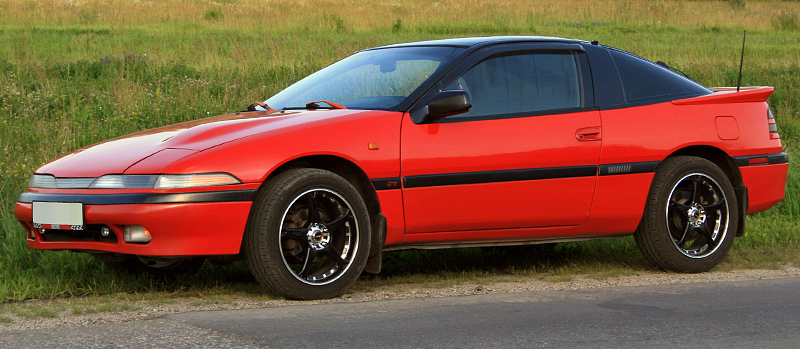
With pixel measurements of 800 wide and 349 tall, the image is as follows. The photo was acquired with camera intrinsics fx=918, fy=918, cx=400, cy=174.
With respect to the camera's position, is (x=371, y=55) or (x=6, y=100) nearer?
(x=371, y=55)

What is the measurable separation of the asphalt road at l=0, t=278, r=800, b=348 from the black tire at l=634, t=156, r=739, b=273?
746mm

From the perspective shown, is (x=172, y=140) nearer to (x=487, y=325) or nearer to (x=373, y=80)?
(x=373, y=80)

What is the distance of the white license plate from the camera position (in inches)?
185

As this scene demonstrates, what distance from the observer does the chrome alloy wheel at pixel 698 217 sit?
239 inches

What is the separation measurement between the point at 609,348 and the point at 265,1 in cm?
2895

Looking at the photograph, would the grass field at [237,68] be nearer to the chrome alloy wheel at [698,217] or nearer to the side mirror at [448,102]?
the chrome alloy wheel at [698,217]

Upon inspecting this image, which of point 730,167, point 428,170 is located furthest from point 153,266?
point 730,167

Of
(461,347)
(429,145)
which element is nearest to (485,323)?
(461,347)

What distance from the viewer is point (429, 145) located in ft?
17.0

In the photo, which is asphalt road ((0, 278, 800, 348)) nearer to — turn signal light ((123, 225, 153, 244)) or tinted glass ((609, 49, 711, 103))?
turn signal light ((123, 225, 153, 244))

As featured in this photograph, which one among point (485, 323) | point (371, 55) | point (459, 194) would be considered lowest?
point (485, 323)

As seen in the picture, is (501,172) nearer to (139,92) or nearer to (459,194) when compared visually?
(459,194)

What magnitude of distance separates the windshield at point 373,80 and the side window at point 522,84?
222 millimetres

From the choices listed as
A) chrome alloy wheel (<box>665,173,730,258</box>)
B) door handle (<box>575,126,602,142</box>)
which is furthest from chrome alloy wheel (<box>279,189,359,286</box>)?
chrome alloy wheel (<box>665,173,730,258</box>)
